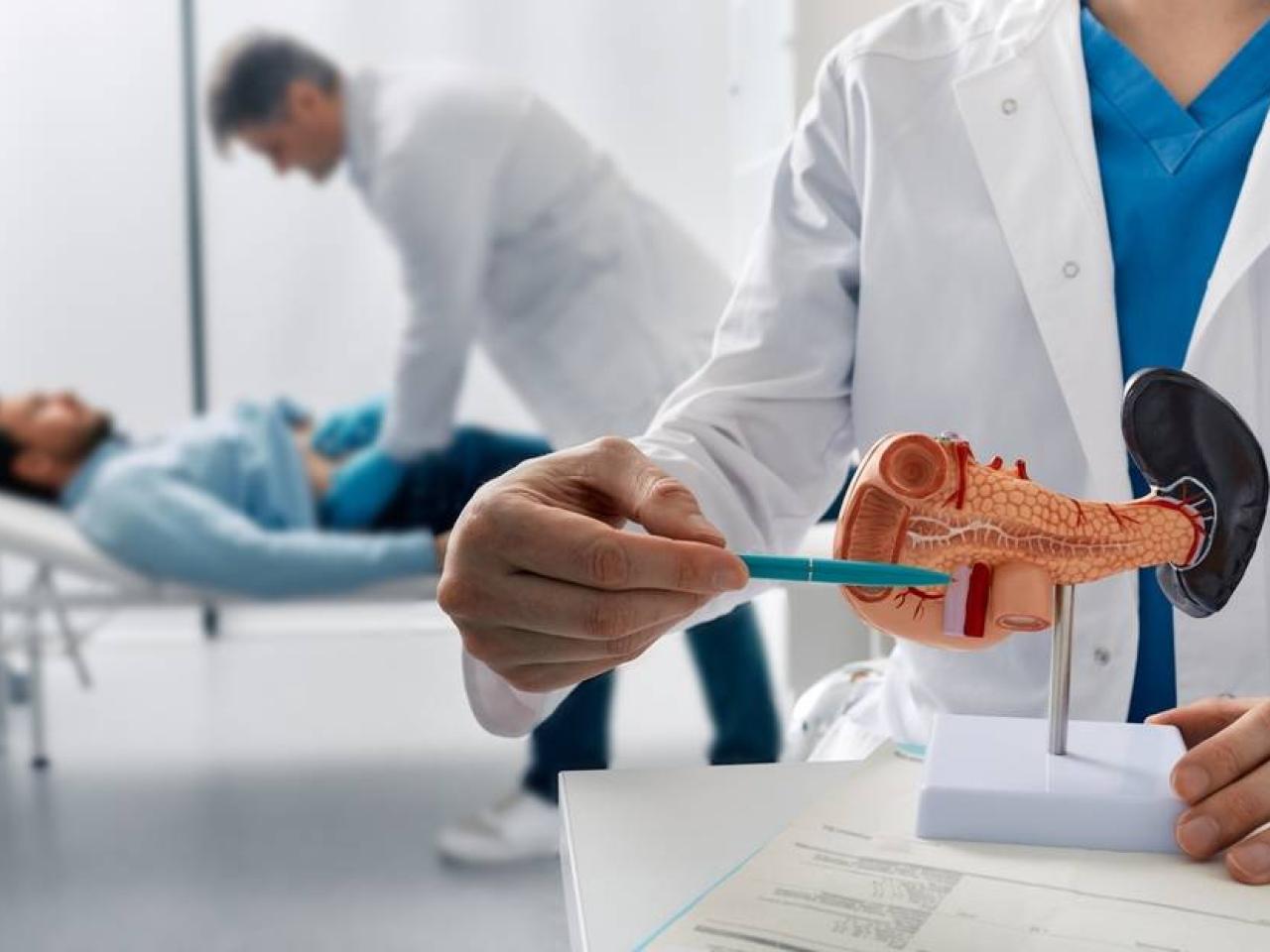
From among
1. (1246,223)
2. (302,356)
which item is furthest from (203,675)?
(1246,223)

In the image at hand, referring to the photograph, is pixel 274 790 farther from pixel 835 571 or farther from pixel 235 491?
pixel 835 571

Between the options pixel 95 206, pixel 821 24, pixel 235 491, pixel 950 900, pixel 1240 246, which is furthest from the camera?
pixel 95 206

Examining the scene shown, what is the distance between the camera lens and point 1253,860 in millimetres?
448

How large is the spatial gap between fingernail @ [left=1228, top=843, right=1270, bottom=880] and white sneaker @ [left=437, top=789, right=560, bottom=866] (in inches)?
59.6

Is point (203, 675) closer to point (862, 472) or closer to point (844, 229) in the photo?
point (844, 229)

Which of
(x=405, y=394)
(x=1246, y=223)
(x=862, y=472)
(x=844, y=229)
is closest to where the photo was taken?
(x=862, y=472)

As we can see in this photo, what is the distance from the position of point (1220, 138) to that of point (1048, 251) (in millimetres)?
106

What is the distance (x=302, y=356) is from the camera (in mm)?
2723

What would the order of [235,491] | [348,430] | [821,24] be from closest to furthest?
[821,24] < [235,491] < [348,430]

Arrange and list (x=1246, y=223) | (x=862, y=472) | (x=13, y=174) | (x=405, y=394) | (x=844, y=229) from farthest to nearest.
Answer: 1. (x=13, y=174)
2. (x=405, y=394)
3. (x=844, y=229)
4. (x=1246, y=223)
5. (x=862, y=472)

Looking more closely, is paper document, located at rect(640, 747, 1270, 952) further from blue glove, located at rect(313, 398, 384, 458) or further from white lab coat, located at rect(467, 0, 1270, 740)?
blue glove, located at rect(313, 398, 384, 458)

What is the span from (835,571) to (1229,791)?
15 cm

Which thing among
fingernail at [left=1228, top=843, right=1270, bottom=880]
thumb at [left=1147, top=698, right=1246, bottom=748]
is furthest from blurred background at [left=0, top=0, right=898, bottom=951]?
fingernail at [left=1228, top=843, right=1270, bottom=880]

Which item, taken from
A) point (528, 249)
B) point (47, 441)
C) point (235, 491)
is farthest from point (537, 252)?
point (47, 441)
